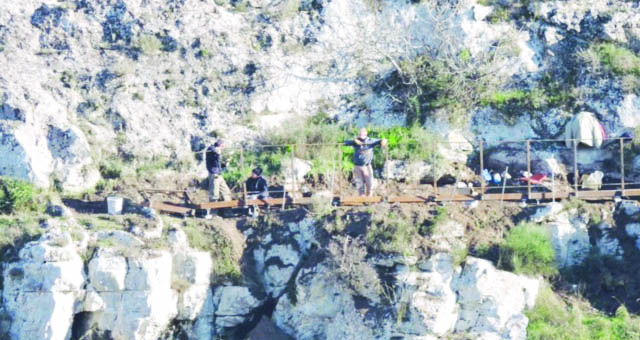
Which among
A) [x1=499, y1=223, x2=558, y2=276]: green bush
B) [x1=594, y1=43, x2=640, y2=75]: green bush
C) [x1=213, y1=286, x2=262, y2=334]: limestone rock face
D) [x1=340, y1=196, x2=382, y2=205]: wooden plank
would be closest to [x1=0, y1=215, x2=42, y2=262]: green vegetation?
[x1=213, y1=286, x2=262, y2=334]: limestone rock face

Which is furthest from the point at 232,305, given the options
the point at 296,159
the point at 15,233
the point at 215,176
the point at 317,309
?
the point at 296,159

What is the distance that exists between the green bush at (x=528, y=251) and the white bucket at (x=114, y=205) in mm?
6778

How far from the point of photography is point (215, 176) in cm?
3078

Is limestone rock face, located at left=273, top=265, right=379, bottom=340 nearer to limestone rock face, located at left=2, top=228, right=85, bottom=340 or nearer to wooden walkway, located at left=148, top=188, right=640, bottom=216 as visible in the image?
wooden walkway, located at left=148, top=188, right=640, bottom=216

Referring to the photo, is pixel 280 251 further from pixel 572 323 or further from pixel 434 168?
pixel 572 323

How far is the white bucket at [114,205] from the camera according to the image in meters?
30.2

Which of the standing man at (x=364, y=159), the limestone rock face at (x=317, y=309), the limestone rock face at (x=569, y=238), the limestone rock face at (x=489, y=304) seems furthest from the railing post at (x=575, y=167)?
the limestone rock face at (x=317, y=309)

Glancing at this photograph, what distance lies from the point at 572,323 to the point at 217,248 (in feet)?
20.3

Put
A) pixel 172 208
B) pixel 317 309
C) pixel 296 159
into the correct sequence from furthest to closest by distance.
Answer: pixel 296 159, pixel 172 208, pixel 317 309

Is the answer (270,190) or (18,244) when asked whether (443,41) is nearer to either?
(270,190)

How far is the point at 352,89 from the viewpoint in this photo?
1332 inches

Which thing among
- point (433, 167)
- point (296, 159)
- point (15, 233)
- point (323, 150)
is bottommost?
point (15, 233)

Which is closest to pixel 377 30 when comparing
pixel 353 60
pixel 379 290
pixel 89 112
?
pixel 353 60

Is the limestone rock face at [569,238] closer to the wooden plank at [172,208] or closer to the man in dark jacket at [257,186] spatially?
the man in dark jacket at [257,186]
